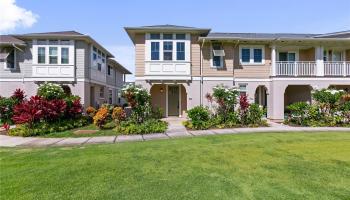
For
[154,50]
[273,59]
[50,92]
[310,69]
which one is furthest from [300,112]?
[50,92]

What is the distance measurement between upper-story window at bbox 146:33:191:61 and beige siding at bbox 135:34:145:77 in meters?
0.44

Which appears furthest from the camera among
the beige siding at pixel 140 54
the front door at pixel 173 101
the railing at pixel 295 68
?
the front door at pixel 173 101

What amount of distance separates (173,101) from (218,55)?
16.4ft

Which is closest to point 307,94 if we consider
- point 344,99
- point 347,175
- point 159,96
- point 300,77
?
point 300,77

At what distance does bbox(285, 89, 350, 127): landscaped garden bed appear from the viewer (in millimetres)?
15898

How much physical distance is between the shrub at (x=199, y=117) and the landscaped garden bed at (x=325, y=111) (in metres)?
5.42

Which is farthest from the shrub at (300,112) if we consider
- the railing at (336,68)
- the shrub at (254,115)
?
the railing at (336,68)

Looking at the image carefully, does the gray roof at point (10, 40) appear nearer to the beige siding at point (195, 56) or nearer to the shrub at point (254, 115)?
the beige siding at point (195, 56)

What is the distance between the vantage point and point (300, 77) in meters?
20.0

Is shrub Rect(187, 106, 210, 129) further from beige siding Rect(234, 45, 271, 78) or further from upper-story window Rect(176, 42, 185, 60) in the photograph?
beige siding Rect(234, 45, 271, 78)

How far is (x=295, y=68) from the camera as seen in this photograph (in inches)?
787

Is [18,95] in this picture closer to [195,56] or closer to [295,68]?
[195,56]

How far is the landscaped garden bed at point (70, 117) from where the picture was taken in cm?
1378

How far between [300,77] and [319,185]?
1646 cm
